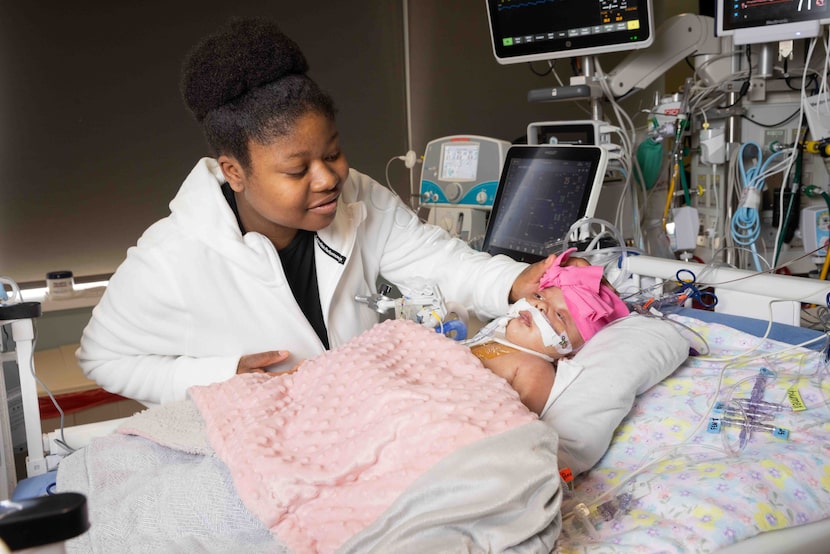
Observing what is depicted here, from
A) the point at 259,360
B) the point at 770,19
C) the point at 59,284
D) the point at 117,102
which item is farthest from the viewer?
the point at 117,102

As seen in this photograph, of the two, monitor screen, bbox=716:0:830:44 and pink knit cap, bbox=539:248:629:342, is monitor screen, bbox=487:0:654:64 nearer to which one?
monitor screen, bbox=716:0:830:44

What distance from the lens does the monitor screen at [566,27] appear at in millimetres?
2410

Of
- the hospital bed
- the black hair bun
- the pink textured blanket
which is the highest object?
the black hair bun

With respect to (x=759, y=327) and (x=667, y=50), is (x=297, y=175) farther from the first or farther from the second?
(x=667, y=50)

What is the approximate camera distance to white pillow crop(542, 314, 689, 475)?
1.31 meters

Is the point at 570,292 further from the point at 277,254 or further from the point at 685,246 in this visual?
the point at 685,246

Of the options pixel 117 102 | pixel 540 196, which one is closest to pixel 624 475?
pixel 540 196

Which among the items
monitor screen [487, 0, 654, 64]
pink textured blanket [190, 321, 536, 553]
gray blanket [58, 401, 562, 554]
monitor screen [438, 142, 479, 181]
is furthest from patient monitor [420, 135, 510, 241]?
gray blanket [58, 401, 562, 554]

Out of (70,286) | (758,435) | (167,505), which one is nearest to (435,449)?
(167,505)

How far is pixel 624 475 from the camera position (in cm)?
129

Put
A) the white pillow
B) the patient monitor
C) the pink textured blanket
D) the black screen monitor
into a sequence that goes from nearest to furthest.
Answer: the pink textured blanket < the white pillow < the black screen monitor < the patient monitor

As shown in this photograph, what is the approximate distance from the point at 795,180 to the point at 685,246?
14.7 inches

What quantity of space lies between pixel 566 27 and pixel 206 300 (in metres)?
1.59

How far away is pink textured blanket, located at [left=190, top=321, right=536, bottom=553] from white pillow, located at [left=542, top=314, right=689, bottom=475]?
18 cm
